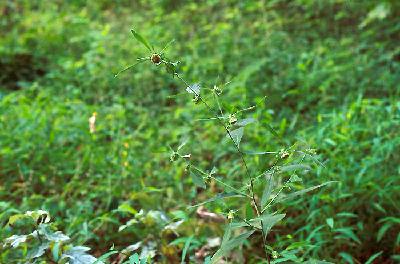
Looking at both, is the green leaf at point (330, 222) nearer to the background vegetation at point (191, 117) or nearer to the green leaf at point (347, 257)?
the background vegetation at point (191, 117)

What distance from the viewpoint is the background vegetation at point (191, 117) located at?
2.62 meters

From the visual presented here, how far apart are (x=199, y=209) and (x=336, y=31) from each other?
2761 millimetres

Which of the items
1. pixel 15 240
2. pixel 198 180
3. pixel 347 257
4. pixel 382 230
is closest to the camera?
pixel 198 180

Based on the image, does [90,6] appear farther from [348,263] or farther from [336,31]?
[348,263]

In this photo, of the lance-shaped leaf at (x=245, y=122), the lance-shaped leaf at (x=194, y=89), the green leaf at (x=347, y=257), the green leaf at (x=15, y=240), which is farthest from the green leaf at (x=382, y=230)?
the green leaf at (x=15, y=240)

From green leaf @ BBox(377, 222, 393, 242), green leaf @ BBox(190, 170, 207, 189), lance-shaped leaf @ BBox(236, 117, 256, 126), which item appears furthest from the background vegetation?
green leaf @ BBox(190, 170, 207, 189)

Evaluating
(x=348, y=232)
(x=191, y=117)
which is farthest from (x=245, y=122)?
(x=191, y=117)

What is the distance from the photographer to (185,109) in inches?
155

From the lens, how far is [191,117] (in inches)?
154

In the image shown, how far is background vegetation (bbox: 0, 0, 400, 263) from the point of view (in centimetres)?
262

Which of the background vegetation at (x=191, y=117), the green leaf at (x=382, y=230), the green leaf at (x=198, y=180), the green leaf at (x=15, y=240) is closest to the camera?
the green leaf at (x=198, y=180)

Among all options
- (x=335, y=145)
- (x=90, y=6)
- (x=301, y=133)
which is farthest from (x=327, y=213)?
(x=90, y=6)

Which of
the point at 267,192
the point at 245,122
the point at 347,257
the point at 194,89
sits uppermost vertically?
the point at 194,89

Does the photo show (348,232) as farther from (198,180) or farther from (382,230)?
(198,180)
